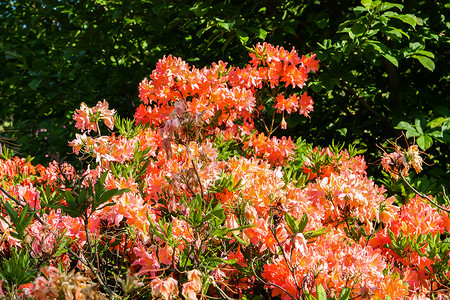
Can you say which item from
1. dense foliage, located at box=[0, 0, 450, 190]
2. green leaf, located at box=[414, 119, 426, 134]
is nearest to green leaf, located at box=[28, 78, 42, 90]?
dense foliage, located at box=[0, 0, 450, 190]

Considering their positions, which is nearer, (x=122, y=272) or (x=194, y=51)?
(x=122, y=272)

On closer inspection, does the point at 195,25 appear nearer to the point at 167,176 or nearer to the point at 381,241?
the point at 167,176

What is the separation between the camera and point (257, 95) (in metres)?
2.55

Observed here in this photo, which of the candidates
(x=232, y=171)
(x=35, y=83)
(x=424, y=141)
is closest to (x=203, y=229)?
(x=232, y=171)

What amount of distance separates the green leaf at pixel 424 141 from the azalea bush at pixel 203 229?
713 millimetres

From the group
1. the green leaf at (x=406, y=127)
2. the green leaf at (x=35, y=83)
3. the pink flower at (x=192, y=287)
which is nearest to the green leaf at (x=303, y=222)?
the pink flower at (x=192, y=287)

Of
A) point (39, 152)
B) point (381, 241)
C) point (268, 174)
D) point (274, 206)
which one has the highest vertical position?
point (274, 206)

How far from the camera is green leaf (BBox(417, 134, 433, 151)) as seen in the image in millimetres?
2756

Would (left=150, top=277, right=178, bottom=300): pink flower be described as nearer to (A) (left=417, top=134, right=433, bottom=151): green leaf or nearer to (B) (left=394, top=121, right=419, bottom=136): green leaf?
(A) (left=417, top=134, right=433, bottom=151): green leaf

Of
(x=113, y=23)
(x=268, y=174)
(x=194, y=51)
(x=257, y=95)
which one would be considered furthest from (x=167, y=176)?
(x=113, y=23)

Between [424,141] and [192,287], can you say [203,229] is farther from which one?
[424,141]

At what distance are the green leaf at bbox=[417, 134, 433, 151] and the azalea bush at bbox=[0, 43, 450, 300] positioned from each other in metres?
0.71

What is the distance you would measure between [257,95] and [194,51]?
1.66m

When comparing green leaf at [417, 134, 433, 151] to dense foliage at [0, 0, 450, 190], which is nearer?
green leaf at [417, 134, 433, 151]
